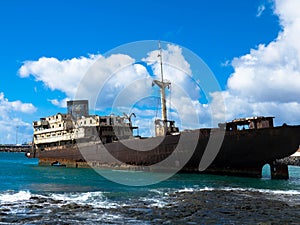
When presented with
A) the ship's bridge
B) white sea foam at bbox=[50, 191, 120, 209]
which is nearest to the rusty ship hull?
the ship's bridge

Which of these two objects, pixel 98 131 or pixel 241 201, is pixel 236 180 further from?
pixel 98 131

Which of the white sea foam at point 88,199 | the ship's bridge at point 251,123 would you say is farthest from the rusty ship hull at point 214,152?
the white sea foam at point 88,199

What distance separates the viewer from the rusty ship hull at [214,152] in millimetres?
24984

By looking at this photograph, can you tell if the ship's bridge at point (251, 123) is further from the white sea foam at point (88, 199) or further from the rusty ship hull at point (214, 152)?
the white sea foam at point (88, 199)

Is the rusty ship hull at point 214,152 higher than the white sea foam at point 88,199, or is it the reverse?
the rusty ship hull at point 214,152

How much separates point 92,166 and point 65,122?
37.1ft

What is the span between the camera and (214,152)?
27.1m

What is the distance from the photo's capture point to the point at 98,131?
149ft

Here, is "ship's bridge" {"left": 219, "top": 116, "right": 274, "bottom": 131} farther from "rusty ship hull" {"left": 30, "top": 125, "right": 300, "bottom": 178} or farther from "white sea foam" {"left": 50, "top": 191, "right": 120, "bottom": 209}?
"white sea foam" {"left": 50, "top": 191, "right": 120, "bottom": 209}

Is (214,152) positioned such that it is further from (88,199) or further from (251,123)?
(88,199)

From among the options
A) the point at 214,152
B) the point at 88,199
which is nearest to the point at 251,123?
the point at 214,152

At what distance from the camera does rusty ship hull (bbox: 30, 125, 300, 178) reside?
24984mm

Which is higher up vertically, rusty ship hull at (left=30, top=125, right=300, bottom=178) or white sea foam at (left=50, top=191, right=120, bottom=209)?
rusty ship hull at (left=30, top=125, right=300, bottom=178)

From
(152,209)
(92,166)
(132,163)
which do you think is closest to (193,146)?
(132,163)
